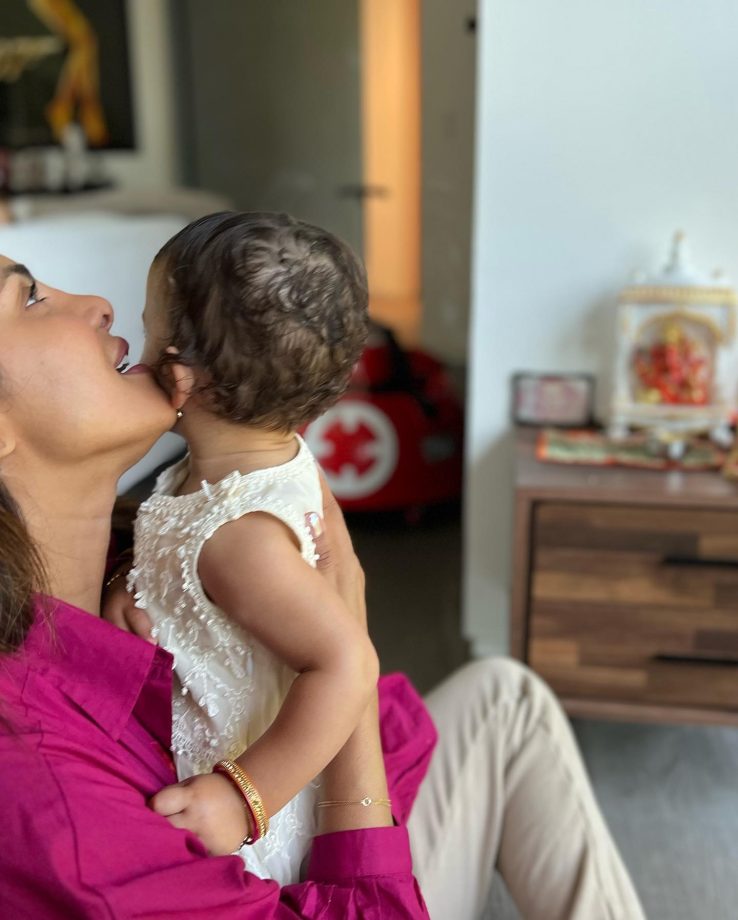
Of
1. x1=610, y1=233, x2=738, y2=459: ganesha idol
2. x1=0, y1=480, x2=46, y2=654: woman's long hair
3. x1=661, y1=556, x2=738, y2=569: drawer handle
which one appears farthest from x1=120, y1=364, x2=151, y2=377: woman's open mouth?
x1=610, y1=233, x2=738, y2=459: ganesha idol

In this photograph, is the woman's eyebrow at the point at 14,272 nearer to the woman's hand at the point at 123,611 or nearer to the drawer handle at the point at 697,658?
the woman's hand at the point at 123,611

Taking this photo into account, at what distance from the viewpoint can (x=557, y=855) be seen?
3.02 feet

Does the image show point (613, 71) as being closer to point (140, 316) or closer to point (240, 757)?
point (140, 316)

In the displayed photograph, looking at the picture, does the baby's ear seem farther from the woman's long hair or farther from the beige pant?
the beige pant

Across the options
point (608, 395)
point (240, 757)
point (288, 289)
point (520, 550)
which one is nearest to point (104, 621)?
point (240, 757)

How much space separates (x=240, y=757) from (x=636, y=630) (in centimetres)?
108

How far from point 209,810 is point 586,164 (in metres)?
1.44

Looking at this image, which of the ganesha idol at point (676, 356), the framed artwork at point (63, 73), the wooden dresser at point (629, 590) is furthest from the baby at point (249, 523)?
the framed artwork at point (63, 73)

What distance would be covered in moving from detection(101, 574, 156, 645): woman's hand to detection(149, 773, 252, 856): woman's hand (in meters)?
0.11

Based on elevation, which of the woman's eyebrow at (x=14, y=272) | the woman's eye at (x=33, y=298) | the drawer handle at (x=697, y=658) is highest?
the woman's eyebrow at (x=14, y=272)

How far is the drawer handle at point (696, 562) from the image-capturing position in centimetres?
153

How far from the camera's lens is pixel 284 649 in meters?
0.62

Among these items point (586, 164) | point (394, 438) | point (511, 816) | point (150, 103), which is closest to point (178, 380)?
point (511, 816)

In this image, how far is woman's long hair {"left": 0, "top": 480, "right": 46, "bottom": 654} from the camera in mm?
565
